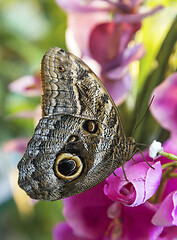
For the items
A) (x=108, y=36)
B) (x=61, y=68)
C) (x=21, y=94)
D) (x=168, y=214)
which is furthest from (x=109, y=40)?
(x=21, y=94)

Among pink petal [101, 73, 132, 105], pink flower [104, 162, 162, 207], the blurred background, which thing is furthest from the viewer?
the blurred background

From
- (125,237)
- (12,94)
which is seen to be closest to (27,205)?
(12,94)

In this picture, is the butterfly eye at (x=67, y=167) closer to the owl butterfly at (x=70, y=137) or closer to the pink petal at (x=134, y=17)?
the owl butterfly at (x=70, y=137)

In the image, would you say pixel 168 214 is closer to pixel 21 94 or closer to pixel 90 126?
pixel 90 126

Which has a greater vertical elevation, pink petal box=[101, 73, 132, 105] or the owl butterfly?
pink petal box=[101, 73, 132, 105]

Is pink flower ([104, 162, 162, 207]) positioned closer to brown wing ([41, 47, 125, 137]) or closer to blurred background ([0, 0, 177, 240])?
brown wing ([41, 47, 125, 137])

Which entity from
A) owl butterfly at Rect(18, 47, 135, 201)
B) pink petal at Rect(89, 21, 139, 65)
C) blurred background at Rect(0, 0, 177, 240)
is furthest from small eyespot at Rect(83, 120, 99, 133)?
blurred background at Rect(0, 0, 177, 240)

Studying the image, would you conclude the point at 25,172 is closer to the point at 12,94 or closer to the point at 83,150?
the point at 83,150
